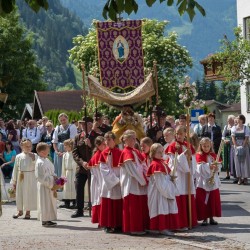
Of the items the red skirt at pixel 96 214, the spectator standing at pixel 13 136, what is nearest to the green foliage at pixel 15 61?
the spectator standing at pixel 13 136

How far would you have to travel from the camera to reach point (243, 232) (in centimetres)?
1355

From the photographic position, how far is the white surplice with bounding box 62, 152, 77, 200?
1808 cm

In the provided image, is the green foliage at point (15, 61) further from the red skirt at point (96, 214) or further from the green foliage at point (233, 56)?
the red skirt at point (96, 214)

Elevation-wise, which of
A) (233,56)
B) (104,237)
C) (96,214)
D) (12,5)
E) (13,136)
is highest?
(233,56)

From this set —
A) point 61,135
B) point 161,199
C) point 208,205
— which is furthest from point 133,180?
point 61,135

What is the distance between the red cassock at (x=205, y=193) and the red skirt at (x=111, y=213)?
1452 millimetres

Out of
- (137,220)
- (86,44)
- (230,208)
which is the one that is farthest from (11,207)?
(86,44)

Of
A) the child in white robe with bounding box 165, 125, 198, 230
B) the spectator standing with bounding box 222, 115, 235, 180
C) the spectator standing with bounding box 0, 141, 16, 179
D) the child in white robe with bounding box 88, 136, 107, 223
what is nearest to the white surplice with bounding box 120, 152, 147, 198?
the child in white robe with bounding box 88, 136, 107, 223

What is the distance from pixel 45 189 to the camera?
15.6 m

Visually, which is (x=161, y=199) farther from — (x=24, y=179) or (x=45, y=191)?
(x=24, y=179)

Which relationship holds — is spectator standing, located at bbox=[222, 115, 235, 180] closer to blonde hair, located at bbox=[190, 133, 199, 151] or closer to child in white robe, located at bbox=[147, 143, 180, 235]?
blonde hair, located at bbox=[190, 133, 199, 151]

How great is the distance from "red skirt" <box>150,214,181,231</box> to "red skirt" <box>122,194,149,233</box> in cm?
23

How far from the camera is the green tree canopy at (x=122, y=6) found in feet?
26.6

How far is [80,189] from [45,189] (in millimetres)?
1046
